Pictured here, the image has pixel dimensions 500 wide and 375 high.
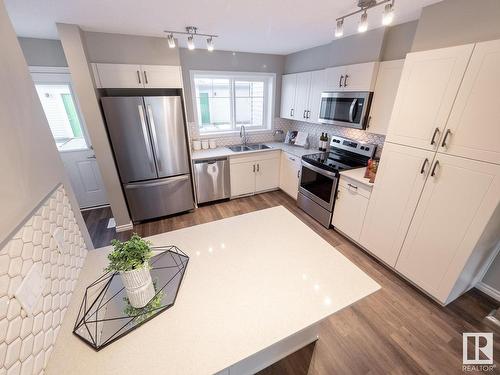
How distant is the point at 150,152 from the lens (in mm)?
2803

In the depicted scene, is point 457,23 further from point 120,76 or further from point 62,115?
point 62,115

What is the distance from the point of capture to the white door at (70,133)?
2.93 m

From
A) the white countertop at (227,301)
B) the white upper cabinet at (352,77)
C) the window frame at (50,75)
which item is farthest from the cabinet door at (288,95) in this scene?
the window frame at (50,75)

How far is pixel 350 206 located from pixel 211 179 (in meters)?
2.11

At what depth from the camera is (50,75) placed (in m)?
2.85

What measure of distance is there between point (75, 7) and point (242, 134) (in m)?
2.67

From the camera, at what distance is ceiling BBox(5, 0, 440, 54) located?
1707 mm

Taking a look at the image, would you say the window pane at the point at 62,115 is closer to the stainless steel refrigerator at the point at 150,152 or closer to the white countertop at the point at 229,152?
the stainless steel refrigerator at the point at 150,152

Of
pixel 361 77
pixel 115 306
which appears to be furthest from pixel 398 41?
pixel 115 306

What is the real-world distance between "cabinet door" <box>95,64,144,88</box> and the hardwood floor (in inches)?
127

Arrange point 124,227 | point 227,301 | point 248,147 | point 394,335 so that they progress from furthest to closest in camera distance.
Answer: point 248,147, point 124,227, point 394,335, point 227,301

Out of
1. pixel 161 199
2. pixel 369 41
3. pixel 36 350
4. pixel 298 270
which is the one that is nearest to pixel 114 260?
pixel 36 350

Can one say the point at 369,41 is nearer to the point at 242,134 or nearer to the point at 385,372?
the point at 242,134

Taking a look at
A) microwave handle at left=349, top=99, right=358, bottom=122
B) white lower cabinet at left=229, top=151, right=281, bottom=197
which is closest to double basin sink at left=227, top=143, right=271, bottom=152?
white lower cabinet at left=229, top=151, right=281, bottom=197
